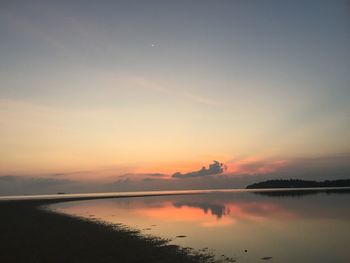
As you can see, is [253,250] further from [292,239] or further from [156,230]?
[156,230]

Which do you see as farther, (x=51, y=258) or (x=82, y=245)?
(x=82, y=245)

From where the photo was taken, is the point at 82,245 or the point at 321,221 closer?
the point at 82,245

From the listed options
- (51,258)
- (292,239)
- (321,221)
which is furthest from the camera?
(321,221)

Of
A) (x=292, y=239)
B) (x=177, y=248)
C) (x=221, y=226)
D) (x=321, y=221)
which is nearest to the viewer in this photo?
(x=177, y=248)

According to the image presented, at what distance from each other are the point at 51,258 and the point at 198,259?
7875mm

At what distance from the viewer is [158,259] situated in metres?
19.0

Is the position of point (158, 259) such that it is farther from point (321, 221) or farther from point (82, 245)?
point (321, 221)

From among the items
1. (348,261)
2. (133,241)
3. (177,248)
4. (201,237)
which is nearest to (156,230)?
(201,237)

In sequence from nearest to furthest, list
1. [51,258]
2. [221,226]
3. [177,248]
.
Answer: [51,258]
[177,248]
[221,226]

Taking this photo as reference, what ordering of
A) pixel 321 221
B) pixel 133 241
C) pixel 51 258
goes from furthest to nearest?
pixel 321 221, pixel 133 241, pixel 51 258

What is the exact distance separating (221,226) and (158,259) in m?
18.1

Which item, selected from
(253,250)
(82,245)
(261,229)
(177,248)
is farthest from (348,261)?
(82,245)

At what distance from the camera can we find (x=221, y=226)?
36.0 metres

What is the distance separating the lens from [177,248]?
22781 millimetres
